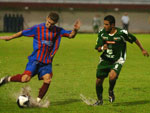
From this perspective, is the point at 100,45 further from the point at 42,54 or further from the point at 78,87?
the point at 78,87

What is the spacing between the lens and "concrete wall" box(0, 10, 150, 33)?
50.9 meters

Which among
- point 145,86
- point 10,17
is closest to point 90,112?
point 145,86

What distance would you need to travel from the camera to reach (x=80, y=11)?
2029 inches

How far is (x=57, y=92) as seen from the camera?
39.2ft

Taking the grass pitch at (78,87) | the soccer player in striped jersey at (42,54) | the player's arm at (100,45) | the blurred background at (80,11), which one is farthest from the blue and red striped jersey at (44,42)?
the blurred background at (80,11)

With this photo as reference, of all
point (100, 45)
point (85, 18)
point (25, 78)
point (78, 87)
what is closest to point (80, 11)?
point (85, 18)

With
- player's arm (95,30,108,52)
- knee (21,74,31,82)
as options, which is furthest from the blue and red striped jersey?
player's arm (95,30,108,52)

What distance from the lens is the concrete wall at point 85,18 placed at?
50938 millimetres

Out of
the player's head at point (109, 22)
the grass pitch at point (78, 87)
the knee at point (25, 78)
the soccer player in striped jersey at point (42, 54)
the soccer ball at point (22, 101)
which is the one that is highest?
the player's head at point (109, 22)

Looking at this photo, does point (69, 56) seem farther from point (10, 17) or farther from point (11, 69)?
point (10, 17)

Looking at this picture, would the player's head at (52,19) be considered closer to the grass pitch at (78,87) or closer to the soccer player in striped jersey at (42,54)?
the soccer player in striped jersey at (42,54)

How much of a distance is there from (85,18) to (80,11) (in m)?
0.93

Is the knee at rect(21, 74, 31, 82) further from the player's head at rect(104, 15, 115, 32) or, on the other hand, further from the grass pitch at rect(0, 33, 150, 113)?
the player's head at rect(104, 15, 115, 32)

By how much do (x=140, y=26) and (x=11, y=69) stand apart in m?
37.1
